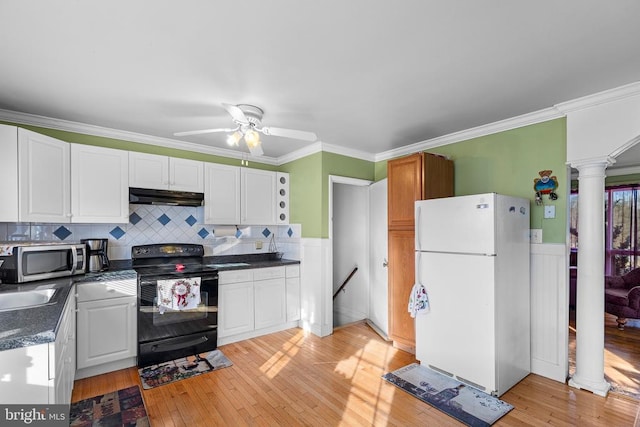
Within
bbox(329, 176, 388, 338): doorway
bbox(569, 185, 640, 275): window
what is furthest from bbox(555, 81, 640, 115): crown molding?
bbox(569, 185, 640, 275): window

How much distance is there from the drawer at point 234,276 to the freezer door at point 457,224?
201cm

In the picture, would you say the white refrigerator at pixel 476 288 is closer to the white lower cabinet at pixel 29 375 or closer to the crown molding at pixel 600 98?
the crown molding at pixel 600 98

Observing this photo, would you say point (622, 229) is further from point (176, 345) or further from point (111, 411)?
point (111, 411)

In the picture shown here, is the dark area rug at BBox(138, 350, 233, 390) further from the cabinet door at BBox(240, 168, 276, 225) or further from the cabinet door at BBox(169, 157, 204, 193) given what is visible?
the cabinet door at BBox(169, 157, 204, 193)

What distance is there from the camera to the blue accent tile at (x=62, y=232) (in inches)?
124

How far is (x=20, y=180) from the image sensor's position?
2.51 meters

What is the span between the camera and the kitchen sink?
7.16 feet

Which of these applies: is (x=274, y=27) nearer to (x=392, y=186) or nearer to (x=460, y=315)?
(x=392, y=186)

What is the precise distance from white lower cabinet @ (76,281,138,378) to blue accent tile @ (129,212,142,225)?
2.90 feet

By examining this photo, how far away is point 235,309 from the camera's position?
3652 mm

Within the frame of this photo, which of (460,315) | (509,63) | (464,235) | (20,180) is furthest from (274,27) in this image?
(460,315)

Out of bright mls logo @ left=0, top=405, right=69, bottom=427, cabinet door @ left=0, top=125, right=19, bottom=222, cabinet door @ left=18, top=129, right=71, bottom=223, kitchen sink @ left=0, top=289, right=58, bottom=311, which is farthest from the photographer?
cabinet door @ left=18, top=129, right=71, bottom=223

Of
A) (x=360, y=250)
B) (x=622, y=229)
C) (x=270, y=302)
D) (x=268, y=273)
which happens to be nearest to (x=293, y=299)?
(x=270, y=302)

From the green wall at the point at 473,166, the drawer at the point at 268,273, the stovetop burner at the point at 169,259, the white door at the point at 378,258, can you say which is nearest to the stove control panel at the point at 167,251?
the stovetop burner at the point at 169,259
